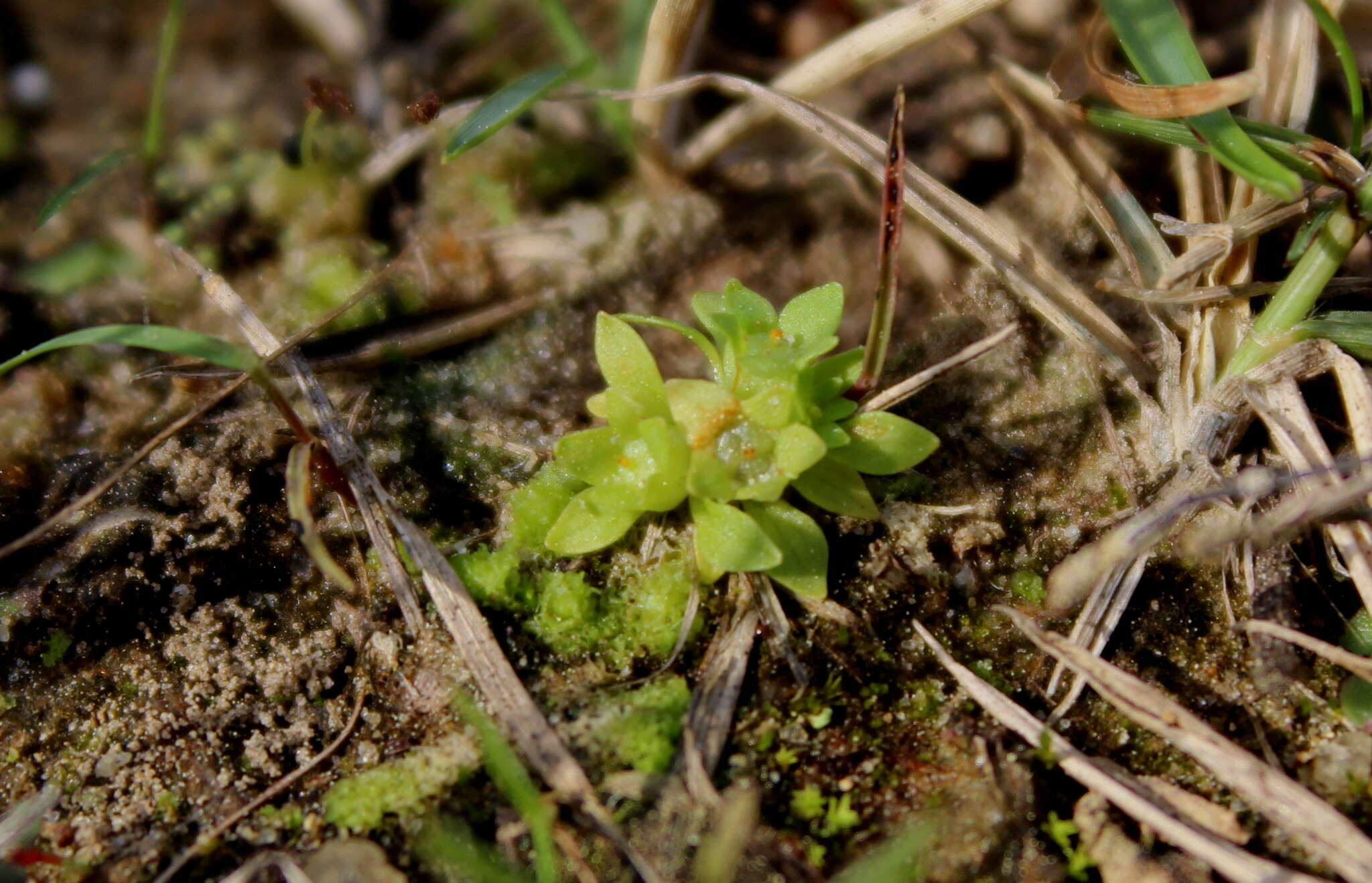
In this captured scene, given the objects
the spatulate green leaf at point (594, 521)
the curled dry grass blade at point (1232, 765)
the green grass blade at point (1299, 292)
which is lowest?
the curled dry grass blade at point (1232, 765)

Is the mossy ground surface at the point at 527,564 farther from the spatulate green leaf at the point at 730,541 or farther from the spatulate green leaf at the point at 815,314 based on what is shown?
the spatulate green leaf at the point at 815,314

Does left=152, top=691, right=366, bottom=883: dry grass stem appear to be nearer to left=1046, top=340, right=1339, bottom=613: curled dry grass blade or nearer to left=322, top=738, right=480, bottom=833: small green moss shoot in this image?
left=322, top=738, right=480, bottom=833: small green moss shoot

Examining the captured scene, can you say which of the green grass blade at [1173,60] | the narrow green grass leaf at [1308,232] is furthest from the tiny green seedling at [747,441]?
the narrow green grass leaf at [1308,232]

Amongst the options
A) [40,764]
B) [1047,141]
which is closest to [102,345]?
[40,764]

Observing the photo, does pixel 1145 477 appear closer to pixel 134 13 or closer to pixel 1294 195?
pixel 1294 195

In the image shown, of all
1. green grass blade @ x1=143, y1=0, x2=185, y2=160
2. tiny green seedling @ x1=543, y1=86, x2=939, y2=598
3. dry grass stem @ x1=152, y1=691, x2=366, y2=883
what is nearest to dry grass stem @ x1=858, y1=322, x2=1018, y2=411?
tiny green seedling @ x1=543, y1=86, x2=939, y2=598
